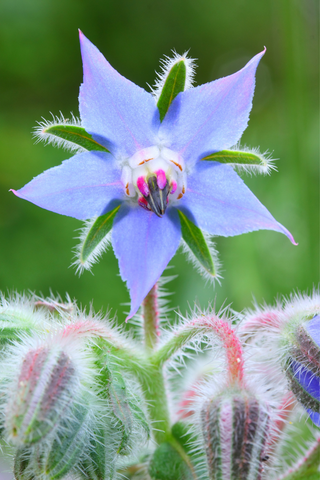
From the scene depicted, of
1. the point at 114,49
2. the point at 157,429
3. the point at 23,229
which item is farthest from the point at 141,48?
the point at 157,429

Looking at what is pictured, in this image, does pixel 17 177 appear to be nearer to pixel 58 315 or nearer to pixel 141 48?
→ pixel 141 48

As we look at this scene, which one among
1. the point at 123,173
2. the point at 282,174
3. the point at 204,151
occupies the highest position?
the point at 282,174

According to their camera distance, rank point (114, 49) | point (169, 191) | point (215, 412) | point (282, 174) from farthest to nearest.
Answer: point (114, 49)
point (282, 174)
point (169, 191)
point (215, 412)

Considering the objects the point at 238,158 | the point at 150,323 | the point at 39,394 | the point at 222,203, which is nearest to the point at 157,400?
the point at 150,323

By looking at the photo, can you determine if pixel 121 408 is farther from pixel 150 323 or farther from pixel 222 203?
pixel 222 203

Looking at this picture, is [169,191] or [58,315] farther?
[58,315]

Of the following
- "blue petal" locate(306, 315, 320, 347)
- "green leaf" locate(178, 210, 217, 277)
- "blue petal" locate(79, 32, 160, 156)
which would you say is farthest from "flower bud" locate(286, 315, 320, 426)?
"blue petal" locate(79, 32, 160, 156)

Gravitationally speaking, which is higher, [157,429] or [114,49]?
[114,49]

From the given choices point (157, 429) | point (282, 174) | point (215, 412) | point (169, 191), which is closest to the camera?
point (215, 412)
